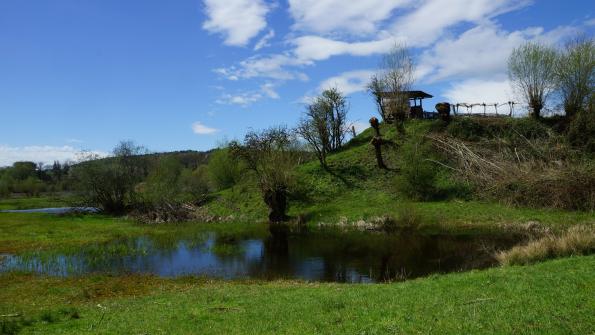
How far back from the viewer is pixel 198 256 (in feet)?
105

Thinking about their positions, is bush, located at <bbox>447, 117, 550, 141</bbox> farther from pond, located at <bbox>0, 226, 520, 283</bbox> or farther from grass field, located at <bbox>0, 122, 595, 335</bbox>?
pond, located at <bbox>0, 226, 520, 283</bbox>

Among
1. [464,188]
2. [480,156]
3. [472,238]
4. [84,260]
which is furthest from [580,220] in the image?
[84,260]

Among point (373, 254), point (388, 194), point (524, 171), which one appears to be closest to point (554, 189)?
point (524, 171)

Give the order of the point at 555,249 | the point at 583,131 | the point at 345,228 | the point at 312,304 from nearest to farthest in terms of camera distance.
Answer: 1. the point at 312,304
2. the point at 555,249
3. the point at 345,228
4. the point at 583,131

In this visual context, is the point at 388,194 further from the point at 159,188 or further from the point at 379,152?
the point at 159,188

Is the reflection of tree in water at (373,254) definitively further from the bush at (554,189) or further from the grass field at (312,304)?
the bush at (554,189)

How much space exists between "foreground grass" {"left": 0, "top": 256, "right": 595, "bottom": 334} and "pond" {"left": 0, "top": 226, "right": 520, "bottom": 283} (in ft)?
22.9

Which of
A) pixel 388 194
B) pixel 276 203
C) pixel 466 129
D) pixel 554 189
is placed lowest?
pixel 276 203

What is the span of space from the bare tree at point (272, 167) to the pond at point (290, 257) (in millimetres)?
10862

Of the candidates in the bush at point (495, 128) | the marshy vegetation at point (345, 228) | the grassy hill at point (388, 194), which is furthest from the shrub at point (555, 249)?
the bush at point (495, 128)

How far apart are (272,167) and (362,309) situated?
39.4 m

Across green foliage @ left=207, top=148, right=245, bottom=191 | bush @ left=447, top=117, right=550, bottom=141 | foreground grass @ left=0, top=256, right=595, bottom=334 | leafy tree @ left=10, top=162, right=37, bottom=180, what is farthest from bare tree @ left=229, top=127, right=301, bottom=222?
leafy tree @ left=10, top=162, right=37, bottom=180

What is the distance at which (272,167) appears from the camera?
169ft

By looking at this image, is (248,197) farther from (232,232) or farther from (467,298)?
(467,298)
